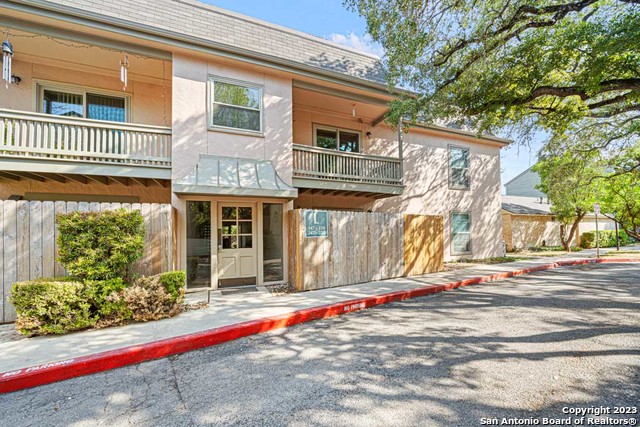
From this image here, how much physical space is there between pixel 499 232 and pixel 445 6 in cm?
1159

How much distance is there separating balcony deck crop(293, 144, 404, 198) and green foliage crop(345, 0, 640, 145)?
7.70 ft

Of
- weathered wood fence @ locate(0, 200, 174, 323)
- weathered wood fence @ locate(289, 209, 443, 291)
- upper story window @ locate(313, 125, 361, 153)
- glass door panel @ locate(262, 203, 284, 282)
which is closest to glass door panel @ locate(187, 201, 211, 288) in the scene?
glass door panel @ locate(262, 203, 284, 282)

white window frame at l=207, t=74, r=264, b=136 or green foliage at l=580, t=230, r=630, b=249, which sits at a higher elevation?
white window frame at l=207, t=74, r=264, b=136

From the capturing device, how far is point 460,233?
13883 millimetres

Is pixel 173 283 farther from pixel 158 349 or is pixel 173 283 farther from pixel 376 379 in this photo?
pixel 376 379

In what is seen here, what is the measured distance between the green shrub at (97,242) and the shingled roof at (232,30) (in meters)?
4.98

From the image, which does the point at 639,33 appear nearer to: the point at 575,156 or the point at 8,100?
the point at 575,156

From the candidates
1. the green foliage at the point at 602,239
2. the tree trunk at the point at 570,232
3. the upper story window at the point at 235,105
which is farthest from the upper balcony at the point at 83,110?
the green foliage at the point at 602,239

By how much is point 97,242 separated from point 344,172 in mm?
7154

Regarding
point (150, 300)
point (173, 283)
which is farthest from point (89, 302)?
point (173, 283)

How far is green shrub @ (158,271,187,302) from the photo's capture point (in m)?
5.57

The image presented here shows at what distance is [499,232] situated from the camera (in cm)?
1494

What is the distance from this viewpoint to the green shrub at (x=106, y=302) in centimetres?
490

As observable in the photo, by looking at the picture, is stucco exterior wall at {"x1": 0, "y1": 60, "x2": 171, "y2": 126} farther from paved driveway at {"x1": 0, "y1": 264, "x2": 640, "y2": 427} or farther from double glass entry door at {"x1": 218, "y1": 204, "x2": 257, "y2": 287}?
paved driveway at {"x1": 0, "y1": 264, "x2": 640, "y2": 427}
